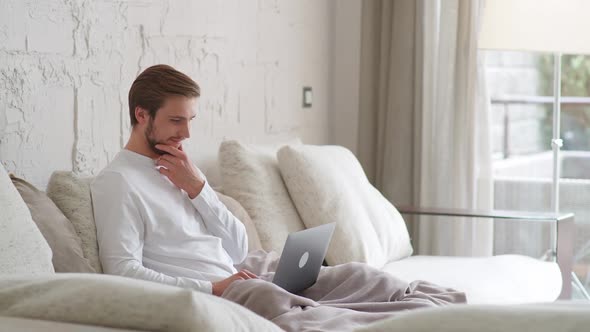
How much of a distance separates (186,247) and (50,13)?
82cm

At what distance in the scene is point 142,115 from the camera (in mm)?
2463

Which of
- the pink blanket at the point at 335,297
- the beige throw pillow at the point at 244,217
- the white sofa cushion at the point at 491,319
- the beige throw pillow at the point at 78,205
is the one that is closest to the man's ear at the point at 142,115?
the beige throw pillow at the point at 78,205

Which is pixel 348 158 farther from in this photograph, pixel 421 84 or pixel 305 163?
pixel 421 84

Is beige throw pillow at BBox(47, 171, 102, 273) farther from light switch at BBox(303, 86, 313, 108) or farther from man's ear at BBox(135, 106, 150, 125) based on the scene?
light switch at BBox(303, 86, 313, 108)

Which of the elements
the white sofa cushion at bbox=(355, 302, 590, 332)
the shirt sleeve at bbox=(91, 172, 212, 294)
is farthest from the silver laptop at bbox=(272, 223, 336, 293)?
the white sofa cushion at bbox=(355, 302, 590, 332)

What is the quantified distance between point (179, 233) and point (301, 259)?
324 millimetres

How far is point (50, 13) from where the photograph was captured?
2752 millimetres

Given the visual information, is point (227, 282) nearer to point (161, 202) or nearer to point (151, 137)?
point (161, 202)

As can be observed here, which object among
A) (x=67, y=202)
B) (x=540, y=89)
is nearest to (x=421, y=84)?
(x=540, y=89)

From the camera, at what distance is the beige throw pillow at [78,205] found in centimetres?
233

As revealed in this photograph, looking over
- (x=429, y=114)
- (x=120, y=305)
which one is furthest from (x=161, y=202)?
(x=429, y=114)

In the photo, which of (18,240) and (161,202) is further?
(161,202)

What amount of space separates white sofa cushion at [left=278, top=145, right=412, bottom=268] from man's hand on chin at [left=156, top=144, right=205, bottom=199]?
2.92 ft

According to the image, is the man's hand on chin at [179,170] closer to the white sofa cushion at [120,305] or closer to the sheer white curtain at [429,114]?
the white sofa cushion at [120,305]
